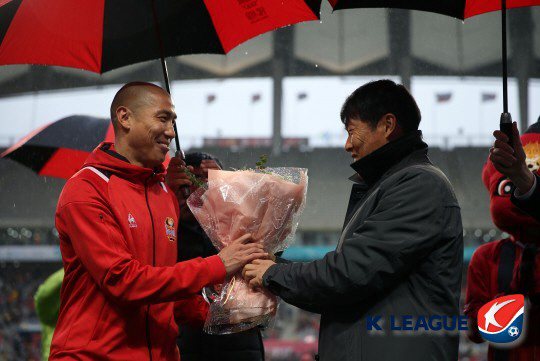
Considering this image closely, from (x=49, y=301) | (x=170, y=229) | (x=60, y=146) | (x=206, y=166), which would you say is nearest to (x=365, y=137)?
(x=170, y=229)

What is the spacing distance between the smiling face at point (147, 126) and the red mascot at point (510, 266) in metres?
1.52

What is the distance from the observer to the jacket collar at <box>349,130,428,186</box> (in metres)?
2.21

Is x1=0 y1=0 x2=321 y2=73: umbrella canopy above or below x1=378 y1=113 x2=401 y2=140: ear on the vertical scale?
above

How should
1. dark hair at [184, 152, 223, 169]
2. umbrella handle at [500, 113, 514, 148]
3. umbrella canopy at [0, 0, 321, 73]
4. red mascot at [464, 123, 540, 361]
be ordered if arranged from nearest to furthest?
umbrella handle at [500, 113, 514, 148], umbrella canopy at [0, 0, 321, 73], red mascot at [464, 123, 540, 361], dark hair at [184, 152, 223, 169]

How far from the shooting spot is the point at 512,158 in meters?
2.49

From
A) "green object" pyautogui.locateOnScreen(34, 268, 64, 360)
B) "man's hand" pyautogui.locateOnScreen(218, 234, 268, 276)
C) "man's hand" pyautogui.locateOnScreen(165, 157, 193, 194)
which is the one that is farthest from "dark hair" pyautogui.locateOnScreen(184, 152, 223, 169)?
"green object" pyautogui.locateOnScreen(34, 268, 64, 360)

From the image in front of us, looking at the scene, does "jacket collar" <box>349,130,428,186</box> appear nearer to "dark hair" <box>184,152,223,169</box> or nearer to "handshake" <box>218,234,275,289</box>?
"handshake" <box>218,234,275,289</box>

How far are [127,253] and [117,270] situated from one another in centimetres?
8

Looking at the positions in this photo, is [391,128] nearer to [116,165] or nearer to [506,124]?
[506,124]

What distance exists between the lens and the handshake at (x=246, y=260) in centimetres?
226

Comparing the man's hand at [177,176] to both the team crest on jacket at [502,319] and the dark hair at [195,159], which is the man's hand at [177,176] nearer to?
A: the dark hair at [195,159]

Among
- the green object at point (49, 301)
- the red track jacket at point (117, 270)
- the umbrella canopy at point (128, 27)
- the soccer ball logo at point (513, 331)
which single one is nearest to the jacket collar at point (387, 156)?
the red track jacket at point (117, 270)

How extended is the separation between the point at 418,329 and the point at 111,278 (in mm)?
860

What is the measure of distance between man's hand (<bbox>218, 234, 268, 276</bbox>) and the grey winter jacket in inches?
6.4
